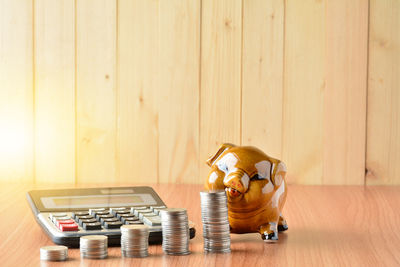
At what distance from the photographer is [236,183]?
0.74 metres

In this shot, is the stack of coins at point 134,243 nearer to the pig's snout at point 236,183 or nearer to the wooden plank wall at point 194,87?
the pig's snout at point 236,183

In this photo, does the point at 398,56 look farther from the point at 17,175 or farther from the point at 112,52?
the point at 17,175

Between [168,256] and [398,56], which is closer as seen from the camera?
[168,256]

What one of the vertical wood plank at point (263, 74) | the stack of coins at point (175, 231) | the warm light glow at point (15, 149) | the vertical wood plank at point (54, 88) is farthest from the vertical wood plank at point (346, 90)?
the stack of coins at point (175, 231)

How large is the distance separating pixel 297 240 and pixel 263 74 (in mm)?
693

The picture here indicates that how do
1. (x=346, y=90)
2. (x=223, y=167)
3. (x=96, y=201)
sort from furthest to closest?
(x=346, y=90)
(x=96, y=201)
(x=223, y=167)

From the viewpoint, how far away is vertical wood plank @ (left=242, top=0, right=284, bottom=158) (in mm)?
1421

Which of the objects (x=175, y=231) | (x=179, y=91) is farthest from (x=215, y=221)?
(x=179, y=91)

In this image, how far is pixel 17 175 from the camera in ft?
4.75

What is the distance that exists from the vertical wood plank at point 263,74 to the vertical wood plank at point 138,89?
21 cm

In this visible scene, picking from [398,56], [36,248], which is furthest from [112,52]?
[36,248]

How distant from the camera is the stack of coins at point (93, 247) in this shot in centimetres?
67

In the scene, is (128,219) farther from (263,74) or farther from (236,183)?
(263,74)

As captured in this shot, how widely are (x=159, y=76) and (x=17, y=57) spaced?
0.33 m
